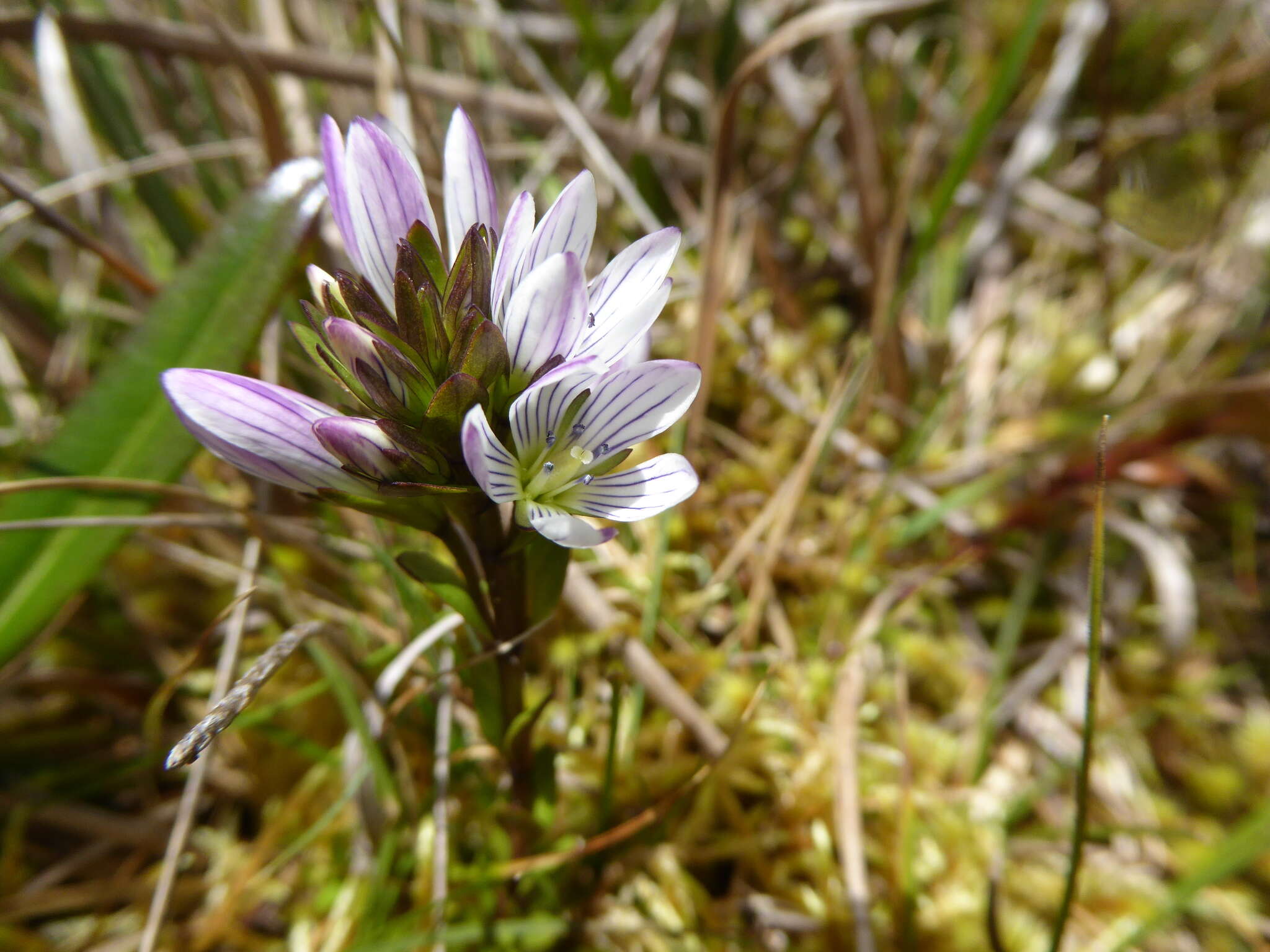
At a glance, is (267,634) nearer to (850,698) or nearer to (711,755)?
(711,755)

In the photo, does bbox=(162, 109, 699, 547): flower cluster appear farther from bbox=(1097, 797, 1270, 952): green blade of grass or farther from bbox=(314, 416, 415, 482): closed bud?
bbox=(1097, 797, 1270, 952): green blade of grass

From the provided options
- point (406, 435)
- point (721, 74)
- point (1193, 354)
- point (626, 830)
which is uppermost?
point (721, 74)

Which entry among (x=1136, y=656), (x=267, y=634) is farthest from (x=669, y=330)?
(x=1136, y=656)

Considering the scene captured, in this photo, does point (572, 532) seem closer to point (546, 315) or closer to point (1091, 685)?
point (546, 315)

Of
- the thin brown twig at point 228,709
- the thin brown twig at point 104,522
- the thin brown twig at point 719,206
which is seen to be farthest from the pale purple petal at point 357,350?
the thin brown twig at point 719,206

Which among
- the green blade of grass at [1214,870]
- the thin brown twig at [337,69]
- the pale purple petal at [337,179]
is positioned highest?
the thin brown twig at [337,69]

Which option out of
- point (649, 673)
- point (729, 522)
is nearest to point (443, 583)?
point (649, 673)

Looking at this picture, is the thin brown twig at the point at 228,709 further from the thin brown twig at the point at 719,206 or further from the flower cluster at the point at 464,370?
the thin brown twig at the point at 719,206
